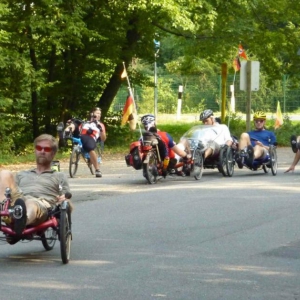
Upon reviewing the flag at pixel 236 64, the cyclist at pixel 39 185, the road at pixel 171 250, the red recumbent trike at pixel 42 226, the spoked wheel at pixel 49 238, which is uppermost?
the flag at pixel 236 64

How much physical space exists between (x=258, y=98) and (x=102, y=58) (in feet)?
41.6

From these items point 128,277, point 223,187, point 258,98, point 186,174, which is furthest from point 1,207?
point 258,98

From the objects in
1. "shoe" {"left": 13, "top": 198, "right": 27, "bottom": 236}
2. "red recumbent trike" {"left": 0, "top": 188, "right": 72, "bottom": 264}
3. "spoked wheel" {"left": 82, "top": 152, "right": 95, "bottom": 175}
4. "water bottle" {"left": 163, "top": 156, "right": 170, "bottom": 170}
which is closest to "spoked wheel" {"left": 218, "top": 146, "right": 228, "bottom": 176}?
"water bottle" {"left": 163, "top": 156, "right": 170, "bottom": 170}

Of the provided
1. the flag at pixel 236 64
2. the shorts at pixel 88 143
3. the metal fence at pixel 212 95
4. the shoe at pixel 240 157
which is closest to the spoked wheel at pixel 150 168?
the shorts at pixel 88 143

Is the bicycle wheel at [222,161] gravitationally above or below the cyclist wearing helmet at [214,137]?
below

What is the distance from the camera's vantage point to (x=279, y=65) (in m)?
38.0

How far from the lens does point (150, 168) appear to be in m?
19.5

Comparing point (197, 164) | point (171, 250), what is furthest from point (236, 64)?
point (171, 250)

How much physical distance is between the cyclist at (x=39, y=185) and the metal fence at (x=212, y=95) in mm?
28814

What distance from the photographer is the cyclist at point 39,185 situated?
9.84 metres

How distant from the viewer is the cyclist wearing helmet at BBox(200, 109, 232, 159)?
21.5 m

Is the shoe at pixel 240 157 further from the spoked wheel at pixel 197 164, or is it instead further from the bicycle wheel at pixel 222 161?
the spoked wheel at pixel 197 164

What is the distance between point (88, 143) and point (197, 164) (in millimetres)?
2461

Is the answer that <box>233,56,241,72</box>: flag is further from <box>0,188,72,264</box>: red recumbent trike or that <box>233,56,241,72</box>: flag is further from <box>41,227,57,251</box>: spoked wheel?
<box>0,188,72,264</box>: red recumbent trike
